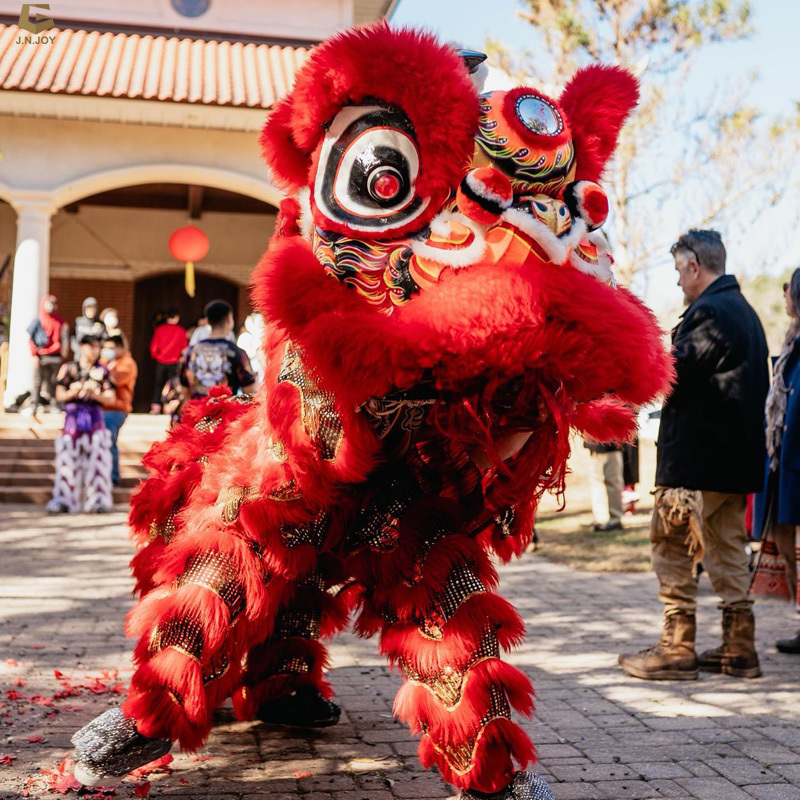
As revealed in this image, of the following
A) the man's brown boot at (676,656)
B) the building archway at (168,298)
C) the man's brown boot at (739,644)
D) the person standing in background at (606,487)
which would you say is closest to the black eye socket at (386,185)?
the man's brown boot at (676,656)

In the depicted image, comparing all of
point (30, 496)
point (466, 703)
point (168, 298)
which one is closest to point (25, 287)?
point (30, 496)

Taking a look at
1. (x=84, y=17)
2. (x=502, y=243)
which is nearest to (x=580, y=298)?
(x=502, y=243)

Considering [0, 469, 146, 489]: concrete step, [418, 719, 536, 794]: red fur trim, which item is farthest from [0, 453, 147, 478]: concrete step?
[418, 719, 536, 794]: red fur trim

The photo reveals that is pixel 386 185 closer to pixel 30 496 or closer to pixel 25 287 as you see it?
pixel 30 496

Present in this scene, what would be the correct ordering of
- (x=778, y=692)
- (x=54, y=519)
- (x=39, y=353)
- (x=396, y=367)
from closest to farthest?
(x=396, y=367)
(x=778, y=692)
(x=54, y=519)
(x=39, y=353)

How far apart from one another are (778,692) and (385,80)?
3423 millimetres

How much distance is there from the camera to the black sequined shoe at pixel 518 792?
245 centimetres

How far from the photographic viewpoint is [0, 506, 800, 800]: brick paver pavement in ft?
10.1

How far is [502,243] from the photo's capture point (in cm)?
222

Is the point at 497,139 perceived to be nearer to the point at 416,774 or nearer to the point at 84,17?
the point at 416,774

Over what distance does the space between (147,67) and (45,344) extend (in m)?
4.19

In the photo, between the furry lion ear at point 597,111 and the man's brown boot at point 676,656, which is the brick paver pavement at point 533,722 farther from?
the furry lion ear at point 597,111

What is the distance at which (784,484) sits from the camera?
4.84 meters

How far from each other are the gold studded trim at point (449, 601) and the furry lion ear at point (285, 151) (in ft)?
3.69
